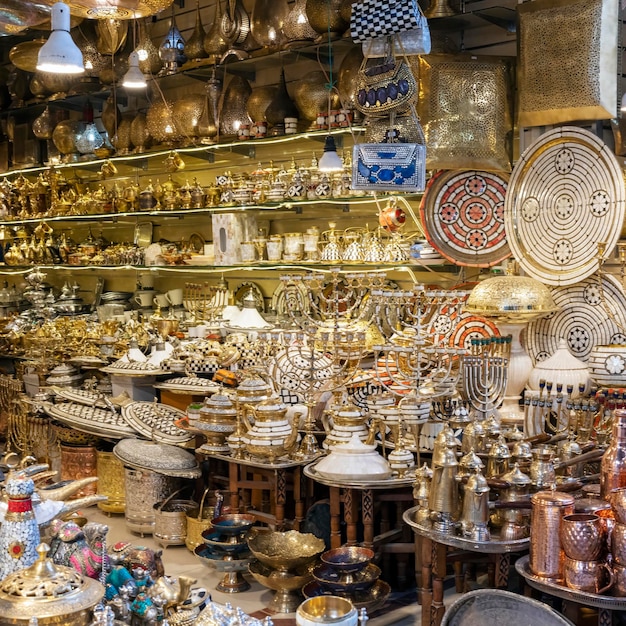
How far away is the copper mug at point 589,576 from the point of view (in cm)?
232

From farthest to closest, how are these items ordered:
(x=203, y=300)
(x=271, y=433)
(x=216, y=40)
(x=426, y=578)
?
1. (x=203, y=300)
2. (x=216, y=40)
3. (x=271, y=433)
4. (x=426, y=578)

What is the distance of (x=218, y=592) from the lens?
12.5ft

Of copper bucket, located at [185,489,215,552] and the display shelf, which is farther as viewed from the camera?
the display shelf

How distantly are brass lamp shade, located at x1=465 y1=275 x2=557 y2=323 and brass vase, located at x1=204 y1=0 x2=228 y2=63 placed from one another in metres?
2.63

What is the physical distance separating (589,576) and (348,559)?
1228 millimetres

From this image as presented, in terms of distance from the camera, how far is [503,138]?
14.5ft

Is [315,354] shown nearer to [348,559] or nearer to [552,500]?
[348,559]

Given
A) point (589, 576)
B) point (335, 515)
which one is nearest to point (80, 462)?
point (335, 515)

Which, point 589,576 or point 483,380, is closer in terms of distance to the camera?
point 589,576

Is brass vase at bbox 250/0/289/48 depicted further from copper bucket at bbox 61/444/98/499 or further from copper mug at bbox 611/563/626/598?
copper mug at bbox 611/563/626/598

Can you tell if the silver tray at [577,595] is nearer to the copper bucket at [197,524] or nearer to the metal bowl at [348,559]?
the metal bowl at [348,559]

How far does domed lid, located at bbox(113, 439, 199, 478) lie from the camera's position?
4.61m

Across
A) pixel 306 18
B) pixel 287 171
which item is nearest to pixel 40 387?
pixel 287 171

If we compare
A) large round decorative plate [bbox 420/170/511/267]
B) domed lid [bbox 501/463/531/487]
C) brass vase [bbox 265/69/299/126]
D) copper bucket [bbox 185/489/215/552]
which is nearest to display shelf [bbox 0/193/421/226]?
large round decorative plate [bbox 420/170/511/267]
